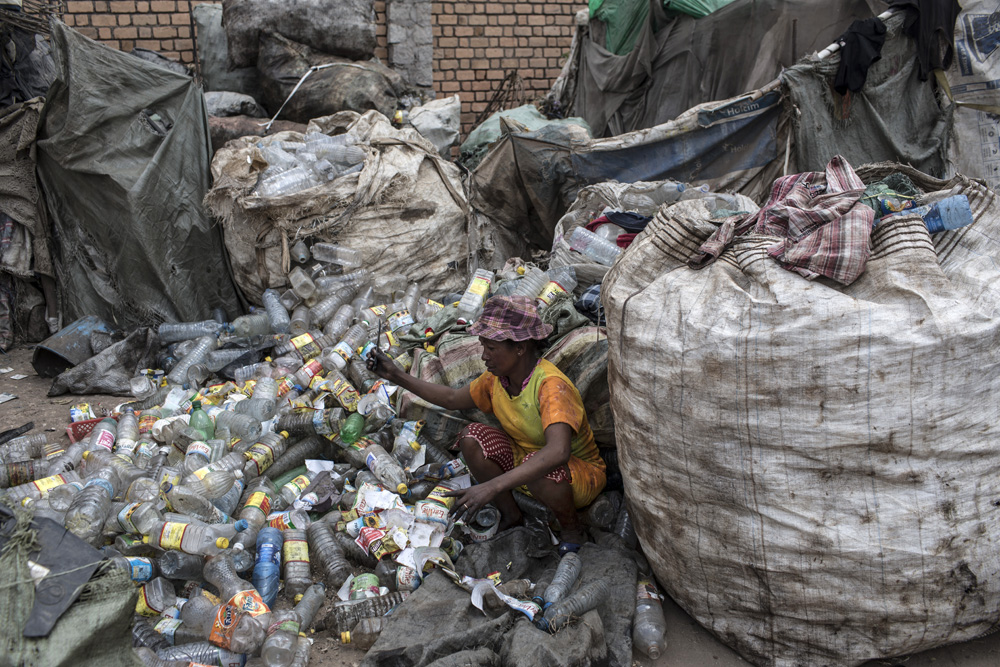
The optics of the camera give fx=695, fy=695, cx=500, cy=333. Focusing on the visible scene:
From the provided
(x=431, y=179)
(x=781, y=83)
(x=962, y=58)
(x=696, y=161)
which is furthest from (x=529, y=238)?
(x=962, y=58)

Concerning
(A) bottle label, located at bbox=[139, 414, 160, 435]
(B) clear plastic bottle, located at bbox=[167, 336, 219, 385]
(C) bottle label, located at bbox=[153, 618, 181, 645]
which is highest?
(C) bottle label, located at bbox=[153, 618, 181, 645]

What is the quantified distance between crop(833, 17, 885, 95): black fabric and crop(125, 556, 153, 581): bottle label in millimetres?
5008

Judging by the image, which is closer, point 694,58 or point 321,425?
point 321,425

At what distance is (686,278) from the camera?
7.79 ft

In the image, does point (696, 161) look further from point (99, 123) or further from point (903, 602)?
point (99, 123)

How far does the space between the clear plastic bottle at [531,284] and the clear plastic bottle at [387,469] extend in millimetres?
1192

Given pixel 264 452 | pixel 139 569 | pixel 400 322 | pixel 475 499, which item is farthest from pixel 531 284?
pixel 139 569

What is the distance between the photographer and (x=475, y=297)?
4.29m

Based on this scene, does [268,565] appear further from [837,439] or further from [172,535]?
[837,439]

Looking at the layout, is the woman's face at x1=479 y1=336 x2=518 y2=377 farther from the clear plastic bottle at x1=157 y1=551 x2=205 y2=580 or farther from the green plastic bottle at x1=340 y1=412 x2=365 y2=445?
the clear plastic bottle at x1=157 y1=551 x2=205 y2=580

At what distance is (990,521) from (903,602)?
1.15 ft

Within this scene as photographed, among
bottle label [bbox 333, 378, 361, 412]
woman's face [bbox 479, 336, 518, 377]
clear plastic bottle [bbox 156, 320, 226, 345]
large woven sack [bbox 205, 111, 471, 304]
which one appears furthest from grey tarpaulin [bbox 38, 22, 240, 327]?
woman's face [bbox 479, 336, 518, 377]

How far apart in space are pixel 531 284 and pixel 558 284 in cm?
28

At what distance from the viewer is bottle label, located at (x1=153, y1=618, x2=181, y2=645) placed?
2479 millimetres
